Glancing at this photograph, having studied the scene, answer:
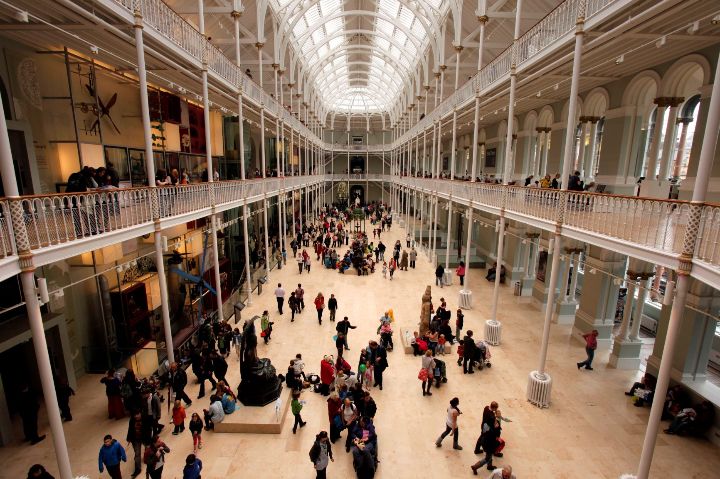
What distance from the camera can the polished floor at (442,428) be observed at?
21.3 feet

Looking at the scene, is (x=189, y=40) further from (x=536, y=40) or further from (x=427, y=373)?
(x=427, y=373)

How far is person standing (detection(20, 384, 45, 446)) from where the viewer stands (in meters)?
6.90

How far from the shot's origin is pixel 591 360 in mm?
9938

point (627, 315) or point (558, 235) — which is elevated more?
point (558, 235)

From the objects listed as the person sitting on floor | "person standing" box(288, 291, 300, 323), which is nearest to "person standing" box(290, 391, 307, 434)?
"person standing" box(288, 291, 300, 323)

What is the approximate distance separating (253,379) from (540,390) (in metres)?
6.28

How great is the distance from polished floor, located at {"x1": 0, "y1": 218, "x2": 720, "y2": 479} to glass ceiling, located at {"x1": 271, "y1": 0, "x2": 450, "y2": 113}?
1565 centimetres

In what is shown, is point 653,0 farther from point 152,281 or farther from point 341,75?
point 341,75

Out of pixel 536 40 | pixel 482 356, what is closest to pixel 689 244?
pixel 482 356

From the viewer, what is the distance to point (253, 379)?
7852 mm

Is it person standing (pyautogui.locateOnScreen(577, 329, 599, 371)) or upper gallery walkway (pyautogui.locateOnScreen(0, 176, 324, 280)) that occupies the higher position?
upper gallery walkway (pyautogui.locateOnScreen(0, 176, 324, 280))

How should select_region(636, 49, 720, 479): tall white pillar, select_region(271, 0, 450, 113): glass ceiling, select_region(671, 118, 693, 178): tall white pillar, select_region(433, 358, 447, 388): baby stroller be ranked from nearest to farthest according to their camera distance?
select_region(636, 49, 720, 479): tall white pillar, select_region(433, 358, 447, 388): baby stroller, select_region(671, 118, 693, 178): tall white pillar, select_region(271, 0, 450, 113): glass ceiling

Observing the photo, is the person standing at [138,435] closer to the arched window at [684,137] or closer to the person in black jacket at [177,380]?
the person in black jacket at [177,380]

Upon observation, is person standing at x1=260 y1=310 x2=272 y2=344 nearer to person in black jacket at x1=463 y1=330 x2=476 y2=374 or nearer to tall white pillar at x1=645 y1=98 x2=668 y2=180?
person in black jacket at x1=463 y1=330 x2=476 y2=374
